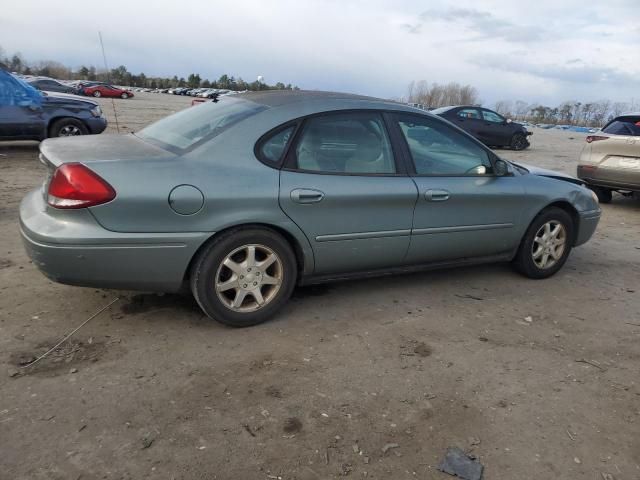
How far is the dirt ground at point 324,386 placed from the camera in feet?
7.87

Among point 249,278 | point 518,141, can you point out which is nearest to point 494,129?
point 518,141

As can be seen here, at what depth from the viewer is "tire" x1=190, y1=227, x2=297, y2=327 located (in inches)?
132

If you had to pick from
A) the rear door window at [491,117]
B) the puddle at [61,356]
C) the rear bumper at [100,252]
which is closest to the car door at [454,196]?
the rear bumper at [100,252]

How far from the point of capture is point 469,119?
16672 millimetres

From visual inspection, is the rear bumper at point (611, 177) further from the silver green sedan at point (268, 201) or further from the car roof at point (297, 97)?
the car roof at point (297, 97)

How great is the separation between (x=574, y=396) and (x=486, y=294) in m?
1.58

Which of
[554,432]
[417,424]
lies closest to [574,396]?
[554,432]

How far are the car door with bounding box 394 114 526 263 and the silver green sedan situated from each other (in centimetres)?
1

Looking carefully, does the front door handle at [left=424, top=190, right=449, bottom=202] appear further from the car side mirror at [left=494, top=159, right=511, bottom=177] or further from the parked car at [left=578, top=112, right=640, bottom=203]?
the parked car at [left=578, top=112, right=640, bottom=203]

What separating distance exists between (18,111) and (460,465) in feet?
34.3

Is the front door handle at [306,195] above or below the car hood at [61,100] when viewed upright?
above

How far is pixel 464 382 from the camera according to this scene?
3.11 meters

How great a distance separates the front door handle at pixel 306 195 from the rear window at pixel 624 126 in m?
6.64

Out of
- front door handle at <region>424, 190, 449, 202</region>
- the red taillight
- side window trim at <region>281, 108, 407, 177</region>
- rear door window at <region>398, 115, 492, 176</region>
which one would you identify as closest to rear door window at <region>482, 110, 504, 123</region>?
rear door window at <region>398, 115, 492, 176</region>
